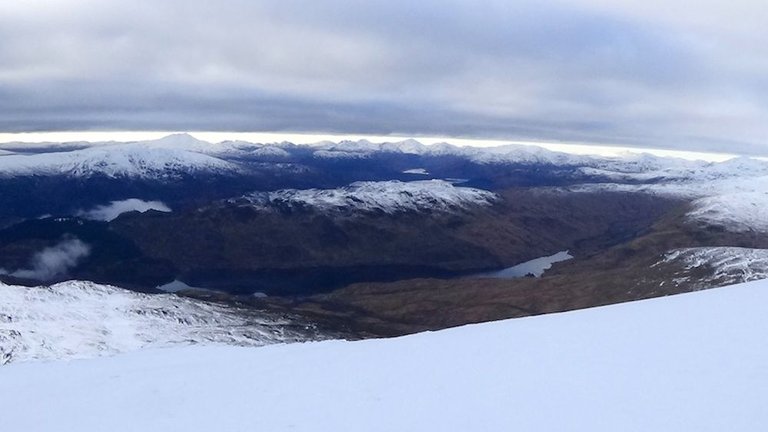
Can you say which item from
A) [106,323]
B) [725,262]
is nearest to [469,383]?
[106,323]

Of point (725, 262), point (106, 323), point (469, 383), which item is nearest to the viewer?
Answer: point (469, 383)

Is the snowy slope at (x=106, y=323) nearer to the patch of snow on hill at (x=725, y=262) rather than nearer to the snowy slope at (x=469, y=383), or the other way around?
the snowy slope at (x=469, y=383)

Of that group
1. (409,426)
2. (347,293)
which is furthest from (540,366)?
(347,293)

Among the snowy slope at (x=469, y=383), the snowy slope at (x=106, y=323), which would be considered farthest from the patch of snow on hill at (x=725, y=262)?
the snowy slope at (x=469, y=383)

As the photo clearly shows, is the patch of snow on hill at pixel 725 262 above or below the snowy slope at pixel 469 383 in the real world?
below

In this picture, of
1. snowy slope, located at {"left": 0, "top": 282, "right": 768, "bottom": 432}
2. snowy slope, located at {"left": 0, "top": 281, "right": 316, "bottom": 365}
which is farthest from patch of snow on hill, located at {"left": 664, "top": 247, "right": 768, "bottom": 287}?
snowy slope, located at {"left": 0, "top": 282, "right": 768, "bottom": 432}

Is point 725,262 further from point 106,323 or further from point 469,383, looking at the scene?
point 469,383

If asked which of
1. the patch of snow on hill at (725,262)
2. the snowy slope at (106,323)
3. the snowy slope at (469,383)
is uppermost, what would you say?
the snowy slope at (469,383)

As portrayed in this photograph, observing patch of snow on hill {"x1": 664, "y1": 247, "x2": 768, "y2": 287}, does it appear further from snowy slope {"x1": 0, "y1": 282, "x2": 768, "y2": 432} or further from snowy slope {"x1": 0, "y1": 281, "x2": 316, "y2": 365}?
snowy slope {"x1": 0, "y1": 282, "x2": 768, "y2": 432}
